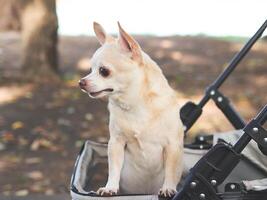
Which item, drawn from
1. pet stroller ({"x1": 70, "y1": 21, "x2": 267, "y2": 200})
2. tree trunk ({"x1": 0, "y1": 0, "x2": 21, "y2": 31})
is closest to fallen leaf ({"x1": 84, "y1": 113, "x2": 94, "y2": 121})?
tree trunk ({"x1": 0, "y1": 0, "x2": 21, "y2": 31})

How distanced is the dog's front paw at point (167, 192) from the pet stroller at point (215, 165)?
0.18 feet

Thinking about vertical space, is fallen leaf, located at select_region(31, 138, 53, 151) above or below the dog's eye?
below

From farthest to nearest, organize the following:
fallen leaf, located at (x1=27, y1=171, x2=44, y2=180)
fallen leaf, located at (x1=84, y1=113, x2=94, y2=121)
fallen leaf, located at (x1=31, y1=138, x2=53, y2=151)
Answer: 1. fallen leaf, located at (x1=84, y1=113, x2=94, y2=121)
2. fallen leaf, located at (x1=31, y1=138, x2=53, y2=151)
3. fallen leaf, located at (x1=27, y1=171, x2=44, y2=180)

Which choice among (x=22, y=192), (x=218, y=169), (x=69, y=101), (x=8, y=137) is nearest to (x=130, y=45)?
(x=218, y=169)

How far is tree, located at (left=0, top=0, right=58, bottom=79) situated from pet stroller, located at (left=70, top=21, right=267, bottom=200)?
3.35m

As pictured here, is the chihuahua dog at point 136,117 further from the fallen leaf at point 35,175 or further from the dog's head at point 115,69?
the fallen leaf at point 35,175

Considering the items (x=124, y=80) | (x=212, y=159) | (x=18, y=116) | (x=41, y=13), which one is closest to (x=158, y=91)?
(x=124, y=80)

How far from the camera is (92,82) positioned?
7.45 feet

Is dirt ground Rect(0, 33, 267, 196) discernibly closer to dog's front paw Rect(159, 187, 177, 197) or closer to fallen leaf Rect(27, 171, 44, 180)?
fallen leaf Rect(27, 171, 44, 180)

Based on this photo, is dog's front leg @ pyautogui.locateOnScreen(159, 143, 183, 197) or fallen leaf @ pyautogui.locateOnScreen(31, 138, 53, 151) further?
fallen leaf @ pyautogui.locateOnScreen(31, 138, 53, 151)

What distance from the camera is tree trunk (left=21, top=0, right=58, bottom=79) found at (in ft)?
20.4

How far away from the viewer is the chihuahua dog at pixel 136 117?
2.32 m

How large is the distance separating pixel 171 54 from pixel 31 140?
3083 mm

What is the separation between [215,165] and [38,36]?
14.1ft
